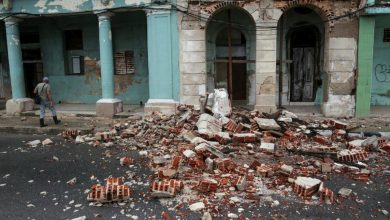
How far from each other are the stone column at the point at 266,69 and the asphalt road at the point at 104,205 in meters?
5.57

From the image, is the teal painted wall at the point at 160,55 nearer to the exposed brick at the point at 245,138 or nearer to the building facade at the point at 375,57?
the exposed brick at the point at 245,138

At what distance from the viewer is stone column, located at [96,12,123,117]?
12.7 metres

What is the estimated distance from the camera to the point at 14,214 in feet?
17.7

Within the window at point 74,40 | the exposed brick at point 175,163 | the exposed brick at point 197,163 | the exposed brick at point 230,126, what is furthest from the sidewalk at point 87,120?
the exposed brick at point 197,163

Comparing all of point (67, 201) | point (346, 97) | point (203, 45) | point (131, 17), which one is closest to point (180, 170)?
point (67, 201)

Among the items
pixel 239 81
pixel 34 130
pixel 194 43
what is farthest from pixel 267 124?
pixel 34 130

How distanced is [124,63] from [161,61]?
337 cm

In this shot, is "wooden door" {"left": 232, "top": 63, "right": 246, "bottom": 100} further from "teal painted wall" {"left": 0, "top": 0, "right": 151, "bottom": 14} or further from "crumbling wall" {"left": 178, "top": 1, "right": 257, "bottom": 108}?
"teal painted wall" {"left": 0, "top": 0, "right": 151, "bottom": 14}

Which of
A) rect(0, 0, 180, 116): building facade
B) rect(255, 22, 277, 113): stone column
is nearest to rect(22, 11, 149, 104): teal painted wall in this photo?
rect(0, 0, 180, 116): building facade

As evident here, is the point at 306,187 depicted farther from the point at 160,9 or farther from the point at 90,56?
the point at 90,56

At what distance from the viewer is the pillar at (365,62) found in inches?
452

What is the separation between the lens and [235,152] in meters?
8.14

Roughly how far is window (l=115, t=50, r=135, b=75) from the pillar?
28.5 feet

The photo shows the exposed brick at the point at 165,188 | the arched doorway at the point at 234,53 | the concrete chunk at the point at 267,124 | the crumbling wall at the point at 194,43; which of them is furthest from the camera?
the arched doorway at the point at 234,53
